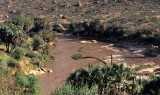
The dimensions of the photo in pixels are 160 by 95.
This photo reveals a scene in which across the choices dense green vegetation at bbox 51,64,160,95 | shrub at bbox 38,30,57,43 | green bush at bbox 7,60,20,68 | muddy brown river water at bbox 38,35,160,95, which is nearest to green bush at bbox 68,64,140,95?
dense green vegetation at bbox 51,64,160,95

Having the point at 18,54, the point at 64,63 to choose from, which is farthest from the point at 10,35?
the point at 64,63

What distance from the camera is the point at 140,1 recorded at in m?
97.4

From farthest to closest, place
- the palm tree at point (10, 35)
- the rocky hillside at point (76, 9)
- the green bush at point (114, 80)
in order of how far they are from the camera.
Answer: the rocky hillside at point (76, 9)
the palm tree at point (10, 35)
the green bush at point (114, 80)

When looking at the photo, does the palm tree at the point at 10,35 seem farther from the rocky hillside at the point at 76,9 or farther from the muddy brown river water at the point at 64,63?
the rocky hillside at the point at 76,9

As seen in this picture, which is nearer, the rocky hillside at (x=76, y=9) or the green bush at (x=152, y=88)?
the green bush at (x=152, y=88)

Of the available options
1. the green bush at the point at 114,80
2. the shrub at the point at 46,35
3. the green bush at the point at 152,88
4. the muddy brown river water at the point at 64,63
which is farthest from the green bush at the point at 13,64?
the shrub at the point at 46,35

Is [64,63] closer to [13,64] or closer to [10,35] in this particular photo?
[13,64]

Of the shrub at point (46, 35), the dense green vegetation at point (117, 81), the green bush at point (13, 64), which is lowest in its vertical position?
the green bush at point (13, 64)

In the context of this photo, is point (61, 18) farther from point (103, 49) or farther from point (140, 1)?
point (103, 49)

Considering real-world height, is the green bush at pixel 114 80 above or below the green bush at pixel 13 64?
above

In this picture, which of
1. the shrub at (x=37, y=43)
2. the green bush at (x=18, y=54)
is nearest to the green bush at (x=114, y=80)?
the green bush at (x=18, y=54)

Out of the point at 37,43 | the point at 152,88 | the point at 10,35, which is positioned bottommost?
the point at 152,88

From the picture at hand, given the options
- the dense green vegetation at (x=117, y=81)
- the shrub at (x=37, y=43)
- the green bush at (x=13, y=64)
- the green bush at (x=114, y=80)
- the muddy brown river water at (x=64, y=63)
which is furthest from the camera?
the shrub at (x=37, y=43)

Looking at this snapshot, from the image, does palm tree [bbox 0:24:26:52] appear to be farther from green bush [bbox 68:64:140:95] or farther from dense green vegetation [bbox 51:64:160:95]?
green bush [bbox 68:64:140:95]
